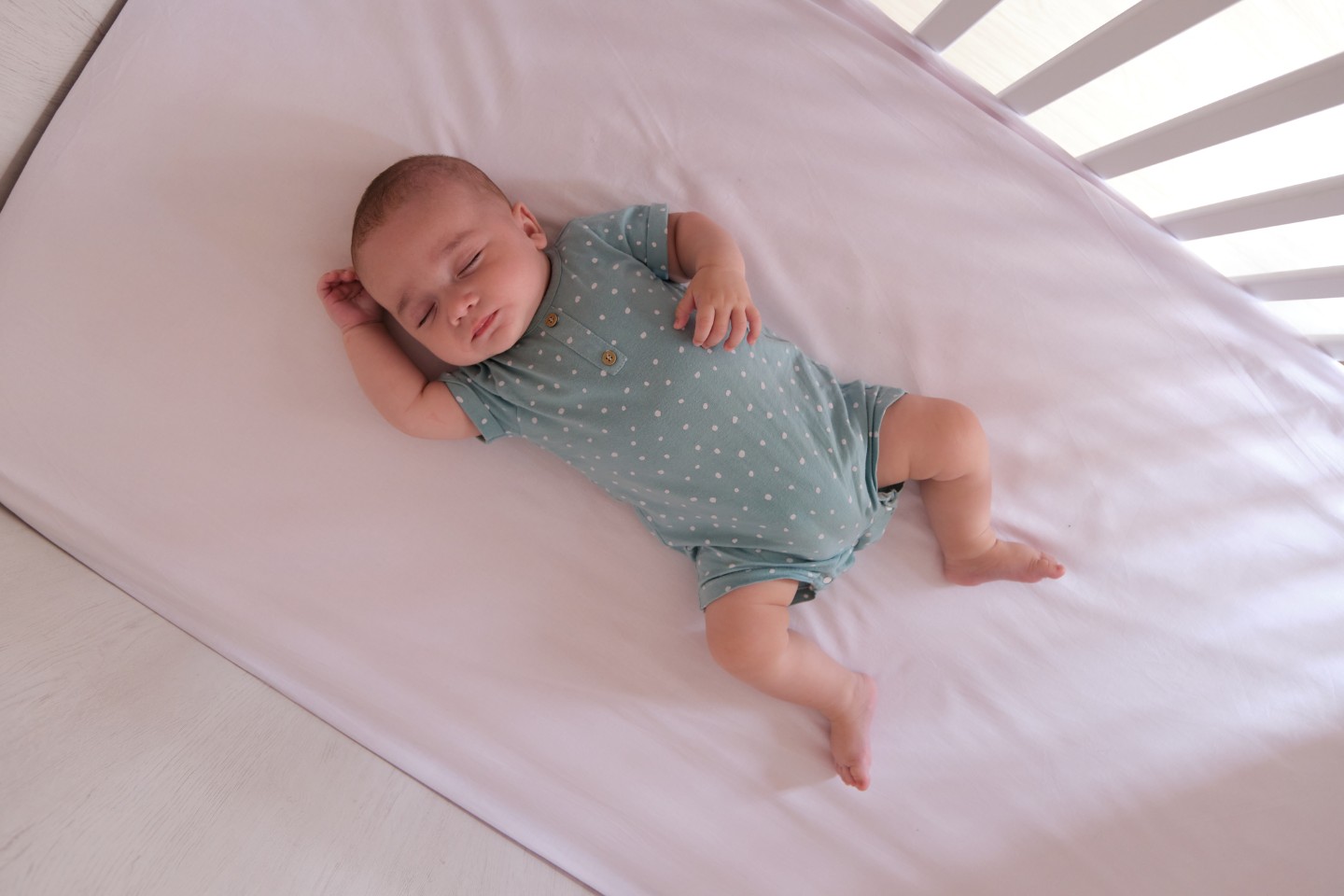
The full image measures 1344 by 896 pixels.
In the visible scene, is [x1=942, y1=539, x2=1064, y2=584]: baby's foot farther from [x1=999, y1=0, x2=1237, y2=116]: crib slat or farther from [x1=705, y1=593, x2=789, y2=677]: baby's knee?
[x1=999, y1=0, x2=1237, y2=116]: crib slat

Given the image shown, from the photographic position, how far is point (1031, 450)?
1.15m

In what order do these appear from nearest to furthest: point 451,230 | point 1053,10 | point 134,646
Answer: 1. point 451,230
2. point 134,646
3. point 1053,10

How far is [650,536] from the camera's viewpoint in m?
1.15

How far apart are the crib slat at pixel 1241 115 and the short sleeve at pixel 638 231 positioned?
645mm

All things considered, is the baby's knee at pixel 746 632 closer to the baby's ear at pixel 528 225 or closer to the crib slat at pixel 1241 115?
the baby's ear at pixel 528 225

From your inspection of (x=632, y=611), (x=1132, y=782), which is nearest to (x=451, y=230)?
(x=632, y=611)

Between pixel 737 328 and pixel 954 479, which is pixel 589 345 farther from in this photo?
pixel 954 479

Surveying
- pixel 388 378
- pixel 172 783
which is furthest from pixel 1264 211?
pixel 172 783

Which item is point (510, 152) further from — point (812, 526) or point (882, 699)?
point (882, 699)

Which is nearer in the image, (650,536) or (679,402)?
(679,402)

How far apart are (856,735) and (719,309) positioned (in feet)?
2.08

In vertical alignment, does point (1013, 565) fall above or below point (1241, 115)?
below

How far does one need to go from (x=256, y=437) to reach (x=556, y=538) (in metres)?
0.46

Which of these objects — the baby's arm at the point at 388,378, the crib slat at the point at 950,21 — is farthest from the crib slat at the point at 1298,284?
the baby's arm at the point at 388,378
